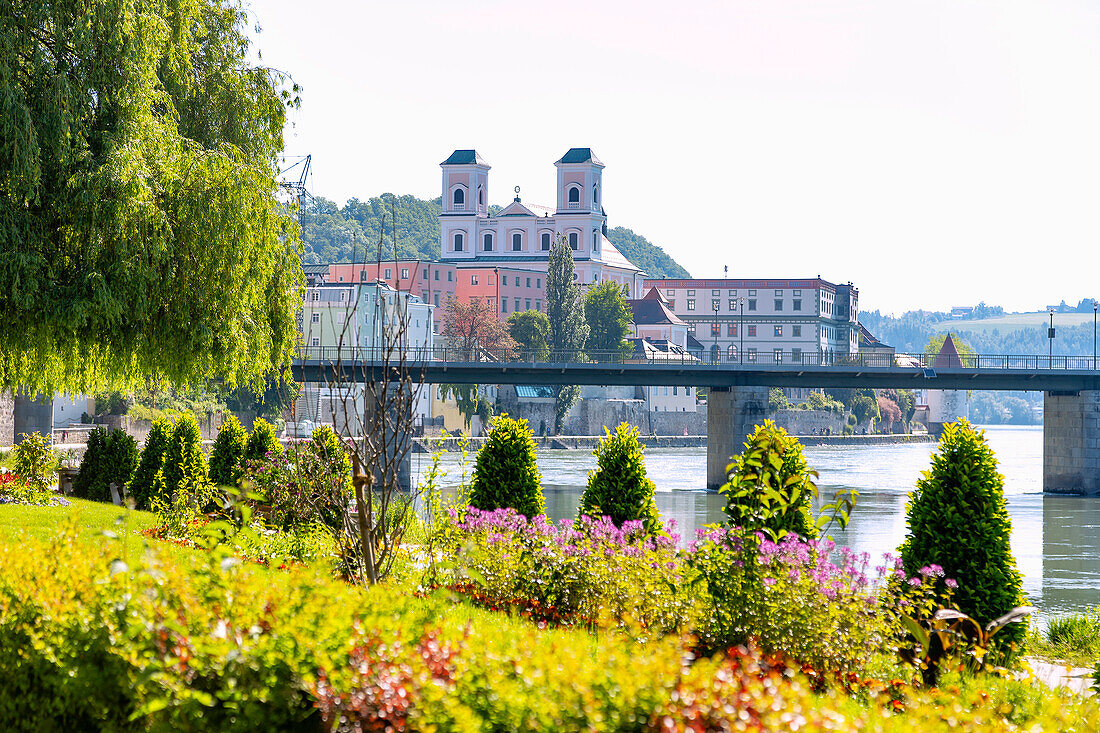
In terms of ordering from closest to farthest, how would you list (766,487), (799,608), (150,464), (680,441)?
(799,608), (766,487), (150,464), (680,441)

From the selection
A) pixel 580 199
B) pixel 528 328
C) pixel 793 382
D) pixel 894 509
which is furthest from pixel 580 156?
pixel 894 509

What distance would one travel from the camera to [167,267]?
17.6m

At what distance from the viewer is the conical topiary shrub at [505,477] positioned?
52.5 feet

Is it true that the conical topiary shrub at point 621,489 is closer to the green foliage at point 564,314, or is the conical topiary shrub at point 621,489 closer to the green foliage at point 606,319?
the green foliage at point 564,314

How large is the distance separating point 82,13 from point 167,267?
156 inches

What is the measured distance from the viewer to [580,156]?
146500mm

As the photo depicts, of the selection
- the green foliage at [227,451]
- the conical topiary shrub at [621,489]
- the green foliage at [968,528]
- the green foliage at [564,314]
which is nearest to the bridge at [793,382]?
the green foliage at [227,451]

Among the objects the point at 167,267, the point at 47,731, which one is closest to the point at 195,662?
the point at 47,731

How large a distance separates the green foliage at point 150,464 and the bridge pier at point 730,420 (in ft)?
131

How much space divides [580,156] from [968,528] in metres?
138

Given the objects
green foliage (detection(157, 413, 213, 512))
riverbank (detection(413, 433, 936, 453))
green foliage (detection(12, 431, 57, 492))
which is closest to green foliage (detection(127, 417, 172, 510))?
green foliage (detection(157, 413, 213, 512))

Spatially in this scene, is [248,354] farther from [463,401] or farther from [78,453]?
[463,401]

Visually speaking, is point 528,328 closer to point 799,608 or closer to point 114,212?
point 114,212

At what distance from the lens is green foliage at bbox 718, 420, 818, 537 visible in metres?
9.68
